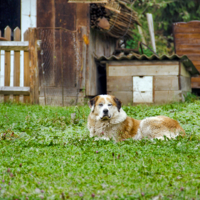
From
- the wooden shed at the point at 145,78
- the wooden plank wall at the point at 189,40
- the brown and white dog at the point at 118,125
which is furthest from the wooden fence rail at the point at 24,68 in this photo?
the wooden plank wall at the point at 189,40

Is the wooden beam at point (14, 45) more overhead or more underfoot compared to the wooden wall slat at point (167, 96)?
more overhead

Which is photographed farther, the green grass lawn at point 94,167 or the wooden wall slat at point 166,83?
the wooden wall slat at point 166,83

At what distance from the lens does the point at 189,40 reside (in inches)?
599

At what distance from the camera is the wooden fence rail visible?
10.8 metres

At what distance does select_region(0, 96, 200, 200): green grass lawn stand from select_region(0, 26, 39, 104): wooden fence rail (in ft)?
12.8

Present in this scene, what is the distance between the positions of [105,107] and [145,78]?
20.1 feet

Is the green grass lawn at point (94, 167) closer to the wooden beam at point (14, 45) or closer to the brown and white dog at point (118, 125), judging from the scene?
the brown and white dog at point (118, 125)

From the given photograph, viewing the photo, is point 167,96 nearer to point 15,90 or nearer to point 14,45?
point 15,90

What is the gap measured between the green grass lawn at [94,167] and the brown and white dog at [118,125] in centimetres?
35

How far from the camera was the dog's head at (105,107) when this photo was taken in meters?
5.98

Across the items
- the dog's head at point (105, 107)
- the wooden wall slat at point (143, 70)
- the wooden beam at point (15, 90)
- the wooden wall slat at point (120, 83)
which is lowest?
the dog's head at point (105, 107)

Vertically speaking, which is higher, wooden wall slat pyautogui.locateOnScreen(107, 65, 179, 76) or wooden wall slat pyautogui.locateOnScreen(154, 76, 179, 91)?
wooden wall slat pyautogui.locateOnScreen(107, 65, 179, 76)

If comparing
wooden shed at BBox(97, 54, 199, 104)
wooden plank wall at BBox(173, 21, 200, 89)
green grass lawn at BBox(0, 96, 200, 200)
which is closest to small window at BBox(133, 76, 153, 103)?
wooden shed at BBox(97, 54, 199, 104)

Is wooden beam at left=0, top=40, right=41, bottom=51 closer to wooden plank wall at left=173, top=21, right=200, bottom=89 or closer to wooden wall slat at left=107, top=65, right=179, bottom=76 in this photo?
wooden wall slat at left=107, top=65, right=179, bottom=76
